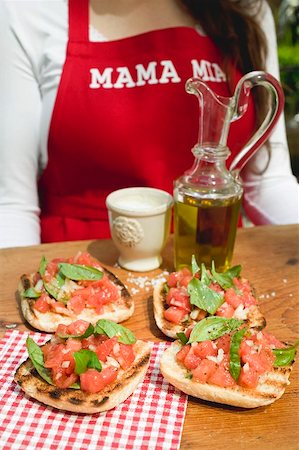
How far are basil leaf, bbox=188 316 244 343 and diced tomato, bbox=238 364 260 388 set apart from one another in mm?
96

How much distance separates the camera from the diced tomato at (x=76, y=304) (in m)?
1.30

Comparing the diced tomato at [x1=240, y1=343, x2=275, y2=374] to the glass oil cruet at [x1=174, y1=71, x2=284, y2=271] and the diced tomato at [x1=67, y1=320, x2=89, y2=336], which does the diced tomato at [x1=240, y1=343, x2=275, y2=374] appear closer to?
the diced tomato at [x1=67, y1=320, x2=89, y2=336]

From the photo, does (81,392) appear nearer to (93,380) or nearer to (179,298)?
(93,380)

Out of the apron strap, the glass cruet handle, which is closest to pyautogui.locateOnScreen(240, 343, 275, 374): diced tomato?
the glass cruet handle

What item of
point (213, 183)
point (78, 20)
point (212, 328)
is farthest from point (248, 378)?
point (78, 20)

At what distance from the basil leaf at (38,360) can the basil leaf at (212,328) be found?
11.9 inches

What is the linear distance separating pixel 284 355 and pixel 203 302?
9.0 inches

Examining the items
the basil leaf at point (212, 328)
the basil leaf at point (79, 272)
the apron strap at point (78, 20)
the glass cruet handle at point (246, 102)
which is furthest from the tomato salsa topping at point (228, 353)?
the apron strap at point (78, 20)

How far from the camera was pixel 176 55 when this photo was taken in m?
1.85

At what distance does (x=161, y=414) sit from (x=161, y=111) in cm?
110

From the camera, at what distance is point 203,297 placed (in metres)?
1.28

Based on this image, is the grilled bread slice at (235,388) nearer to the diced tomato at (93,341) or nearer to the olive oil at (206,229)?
the diced tomato at (93,341)

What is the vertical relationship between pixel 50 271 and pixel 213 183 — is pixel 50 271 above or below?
below

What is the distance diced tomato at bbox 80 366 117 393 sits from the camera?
3.42 feet
